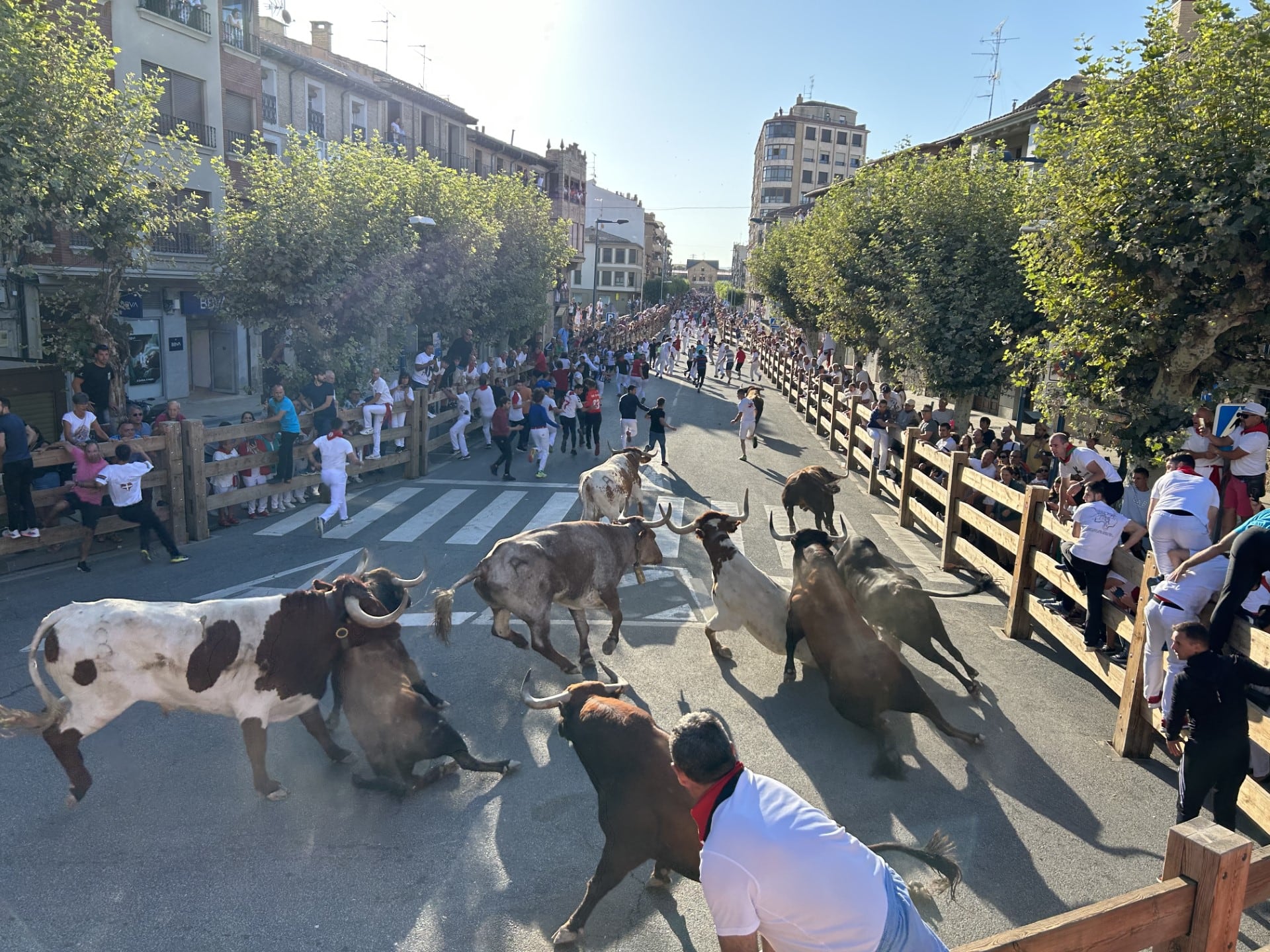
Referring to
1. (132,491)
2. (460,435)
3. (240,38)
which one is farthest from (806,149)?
(132,491)

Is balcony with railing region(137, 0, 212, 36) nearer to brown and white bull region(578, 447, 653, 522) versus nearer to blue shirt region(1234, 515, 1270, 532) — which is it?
brown and white bull region(578, 447, 653, 522)

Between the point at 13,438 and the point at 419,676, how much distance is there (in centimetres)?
650

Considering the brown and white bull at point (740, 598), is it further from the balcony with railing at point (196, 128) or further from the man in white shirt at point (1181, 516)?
the balcony with railing at point (196, 128)

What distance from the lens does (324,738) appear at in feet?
20.4

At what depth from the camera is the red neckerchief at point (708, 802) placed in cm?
309

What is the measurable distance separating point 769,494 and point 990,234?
6.34 meters

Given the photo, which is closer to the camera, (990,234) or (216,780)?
(216,780)

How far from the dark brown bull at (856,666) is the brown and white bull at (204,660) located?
11.0 feet

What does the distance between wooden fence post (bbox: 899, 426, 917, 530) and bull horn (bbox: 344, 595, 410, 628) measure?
983 cm

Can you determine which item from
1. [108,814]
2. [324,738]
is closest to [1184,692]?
[324,738]

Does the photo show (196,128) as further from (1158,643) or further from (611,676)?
(1158,643)

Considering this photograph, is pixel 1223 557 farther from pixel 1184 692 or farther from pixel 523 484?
pixel 523 484

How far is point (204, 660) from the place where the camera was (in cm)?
575

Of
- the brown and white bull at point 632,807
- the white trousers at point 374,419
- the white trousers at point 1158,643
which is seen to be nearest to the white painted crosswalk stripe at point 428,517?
the white trousers at point 374,419
